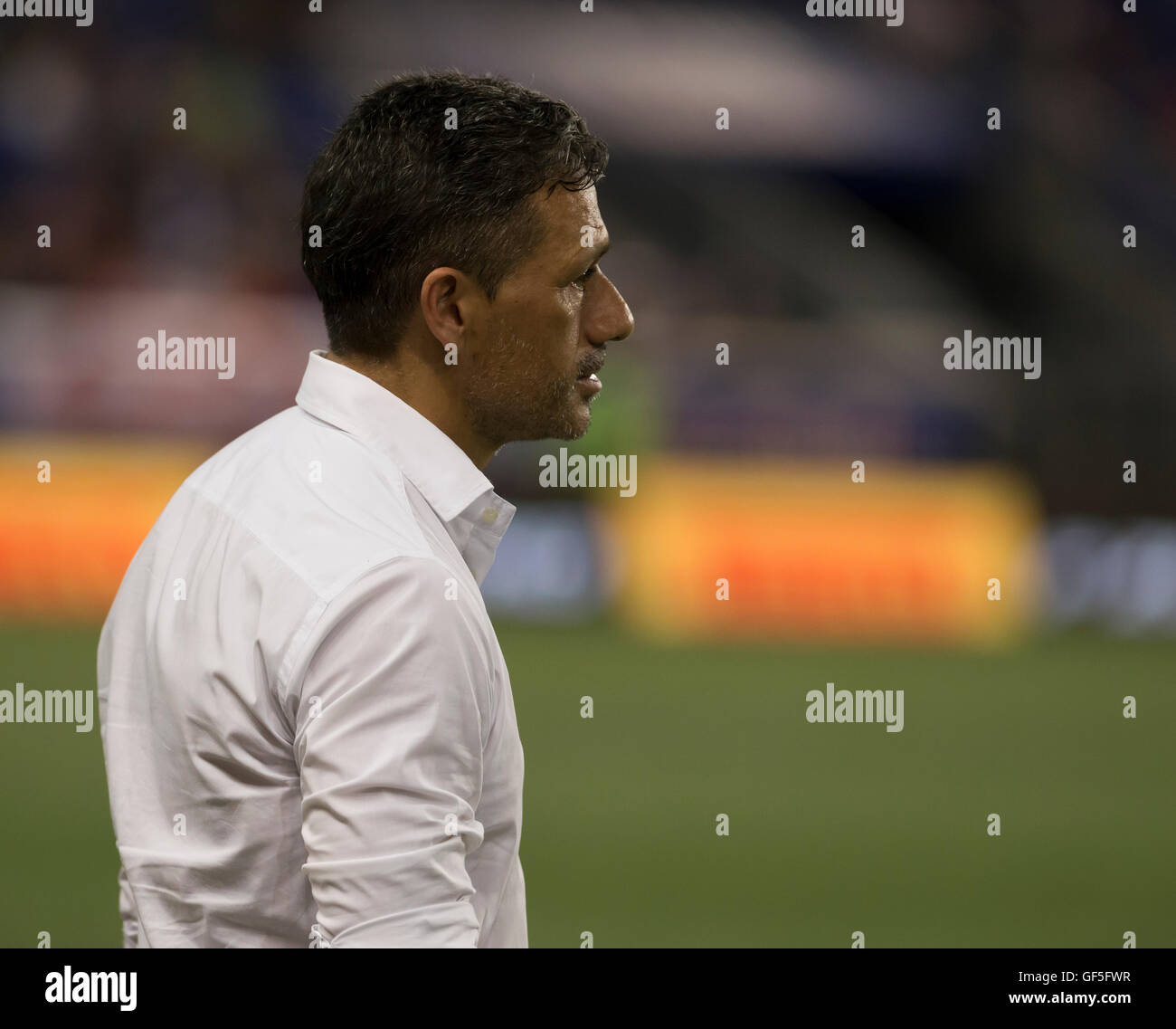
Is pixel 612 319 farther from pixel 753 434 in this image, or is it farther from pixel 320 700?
pixel 753 434

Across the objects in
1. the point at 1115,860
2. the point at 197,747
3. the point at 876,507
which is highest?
the point at 876,507

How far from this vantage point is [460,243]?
1.67 m

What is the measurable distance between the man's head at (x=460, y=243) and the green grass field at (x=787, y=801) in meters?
3.24

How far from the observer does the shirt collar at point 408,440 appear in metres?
1.60

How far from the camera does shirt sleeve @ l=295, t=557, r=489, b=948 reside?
1289 mm

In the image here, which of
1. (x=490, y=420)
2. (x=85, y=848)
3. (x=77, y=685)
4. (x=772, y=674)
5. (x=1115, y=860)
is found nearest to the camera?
(x=490, y=420)

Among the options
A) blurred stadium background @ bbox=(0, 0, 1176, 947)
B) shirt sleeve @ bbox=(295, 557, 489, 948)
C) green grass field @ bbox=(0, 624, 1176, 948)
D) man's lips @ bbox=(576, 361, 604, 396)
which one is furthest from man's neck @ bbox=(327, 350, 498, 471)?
green grass field @ bbox=(0, 624, 1176, 948)

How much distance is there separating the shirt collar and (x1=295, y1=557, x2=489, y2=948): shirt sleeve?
0.27 metres

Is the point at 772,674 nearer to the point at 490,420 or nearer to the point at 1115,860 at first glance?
the point at 1115,860

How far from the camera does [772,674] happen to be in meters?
8.52

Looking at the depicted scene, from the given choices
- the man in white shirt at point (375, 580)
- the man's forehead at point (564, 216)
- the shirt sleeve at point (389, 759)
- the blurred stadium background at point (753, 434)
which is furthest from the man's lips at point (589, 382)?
the blurred stadium background at point (753, 434)

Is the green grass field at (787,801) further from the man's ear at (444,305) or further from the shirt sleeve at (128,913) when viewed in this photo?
the man's ear at (444,305)
